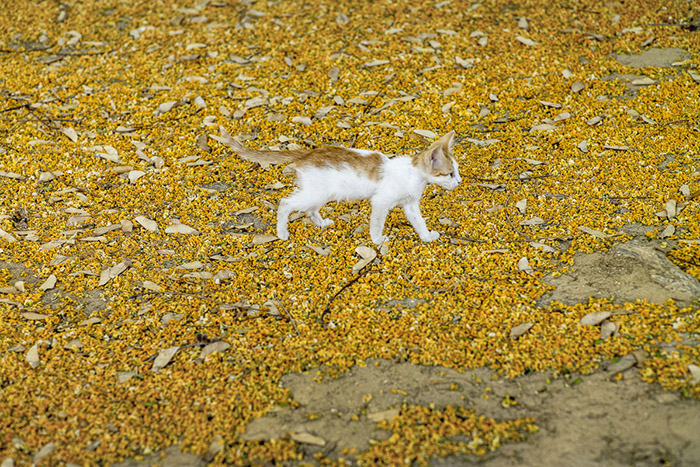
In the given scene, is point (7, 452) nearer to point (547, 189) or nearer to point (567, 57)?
point (547, 189)

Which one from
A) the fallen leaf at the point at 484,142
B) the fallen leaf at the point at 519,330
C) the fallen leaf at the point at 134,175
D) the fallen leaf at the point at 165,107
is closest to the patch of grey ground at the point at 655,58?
the fallen leaf at the point at 484,142

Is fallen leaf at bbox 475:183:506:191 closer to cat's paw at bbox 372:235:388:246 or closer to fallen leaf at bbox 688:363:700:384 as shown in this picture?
cat's paw at bbox 372:235:388:246

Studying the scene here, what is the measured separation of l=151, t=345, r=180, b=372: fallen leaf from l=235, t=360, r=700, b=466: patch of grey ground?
0.77m

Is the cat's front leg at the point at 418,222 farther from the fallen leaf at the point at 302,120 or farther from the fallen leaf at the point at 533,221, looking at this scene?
the fallen leaf at the point at 302,120

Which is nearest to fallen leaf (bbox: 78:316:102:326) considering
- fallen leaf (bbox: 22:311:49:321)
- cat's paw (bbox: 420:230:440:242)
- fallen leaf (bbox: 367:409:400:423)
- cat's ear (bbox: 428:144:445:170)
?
fallen leaf (bbox: 22:311:49:321)

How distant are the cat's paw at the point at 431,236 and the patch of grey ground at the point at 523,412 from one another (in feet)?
4.34

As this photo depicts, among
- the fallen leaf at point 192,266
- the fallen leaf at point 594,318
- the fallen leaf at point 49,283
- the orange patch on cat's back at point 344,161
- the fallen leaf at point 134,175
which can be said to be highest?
the orange patch on cat's back at point 344,161

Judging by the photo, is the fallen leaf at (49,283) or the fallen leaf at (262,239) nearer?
the fallen leaf at (49,283)

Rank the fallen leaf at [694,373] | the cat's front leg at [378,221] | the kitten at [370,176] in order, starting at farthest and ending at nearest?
1. the cat's front leg at [378,221]
2. the kitten at [370,176]
3. the fallen leaf at [694,373]

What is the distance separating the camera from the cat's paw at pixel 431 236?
14.9 feet

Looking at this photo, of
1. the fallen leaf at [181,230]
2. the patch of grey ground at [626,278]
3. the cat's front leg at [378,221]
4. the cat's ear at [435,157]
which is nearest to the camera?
the patch of grey ground at [626,278]

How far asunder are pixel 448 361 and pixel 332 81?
4.23m

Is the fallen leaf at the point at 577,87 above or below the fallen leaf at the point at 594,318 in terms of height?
above

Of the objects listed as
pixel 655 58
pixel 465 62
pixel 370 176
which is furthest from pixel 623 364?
pixel 655 58
